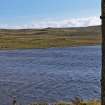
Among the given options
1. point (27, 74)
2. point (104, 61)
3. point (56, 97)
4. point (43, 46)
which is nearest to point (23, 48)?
point (43, 46)

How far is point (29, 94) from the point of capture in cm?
2859

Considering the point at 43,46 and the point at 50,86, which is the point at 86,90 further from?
the point at 43,46

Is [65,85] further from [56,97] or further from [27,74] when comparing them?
[27,74]

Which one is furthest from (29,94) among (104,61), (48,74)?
(104,61)

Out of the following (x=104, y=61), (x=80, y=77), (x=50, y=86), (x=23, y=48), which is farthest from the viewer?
(x=23, y=48)

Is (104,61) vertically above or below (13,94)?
above

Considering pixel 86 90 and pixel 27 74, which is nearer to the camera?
pixel 86 90

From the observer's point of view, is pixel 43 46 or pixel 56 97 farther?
pixel 43 46

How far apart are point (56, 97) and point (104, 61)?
1761 cm

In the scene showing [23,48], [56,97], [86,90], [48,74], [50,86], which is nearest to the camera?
[56,97]

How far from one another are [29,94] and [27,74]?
13.7 meters

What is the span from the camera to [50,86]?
3247 cm

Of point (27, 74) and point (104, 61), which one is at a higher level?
point (104, 61)

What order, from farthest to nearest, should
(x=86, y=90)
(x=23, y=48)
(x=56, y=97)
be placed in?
(x=23, y=48)
(x=86, y=90)
(x=56, y=97)
